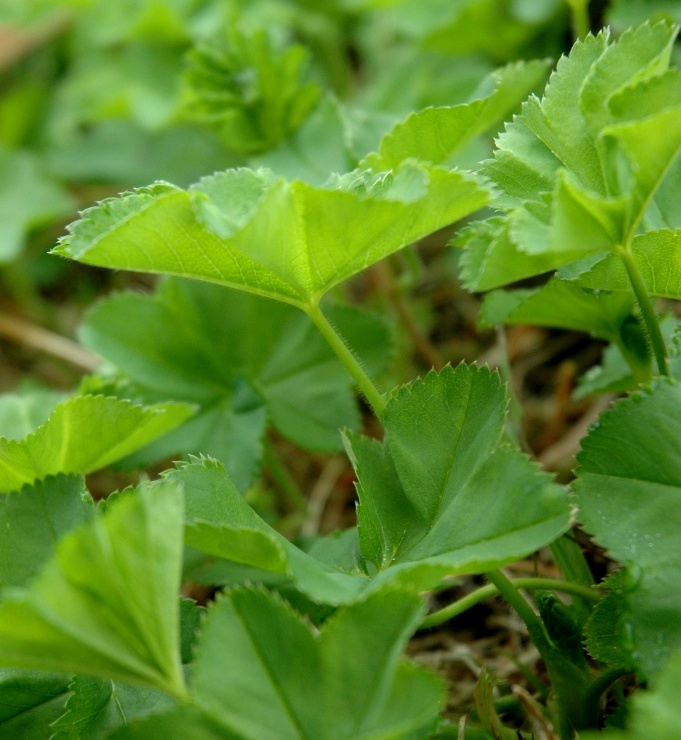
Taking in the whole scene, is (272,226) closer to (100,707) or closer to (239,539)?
(239,539)

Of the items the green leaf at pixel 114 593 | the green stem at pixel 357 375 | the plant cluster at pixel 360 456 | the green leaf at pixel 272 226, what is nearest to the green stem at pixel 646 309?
the plant cluster at pixel 360 456

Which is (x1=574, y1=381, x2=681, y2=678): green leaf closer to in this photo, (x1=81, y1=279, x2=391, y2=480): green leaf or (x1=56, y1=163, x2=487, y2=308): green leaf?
(x1=56, y1=163, x2=487, y2=308): green leaf

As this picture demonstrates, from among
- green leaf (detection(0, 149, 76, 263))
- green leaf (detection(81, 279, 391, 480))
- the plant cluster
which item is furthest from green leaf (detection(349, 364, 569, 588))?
green leaf (detection(0, 149, 76, 263))

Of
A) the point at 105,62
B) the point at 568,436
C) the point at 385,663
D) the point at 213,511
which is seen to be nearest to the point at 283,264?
the point at 213,511

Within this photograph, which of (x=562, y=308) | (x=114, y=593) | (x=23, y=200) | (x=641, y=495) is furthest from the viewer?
(x=23, y=200)

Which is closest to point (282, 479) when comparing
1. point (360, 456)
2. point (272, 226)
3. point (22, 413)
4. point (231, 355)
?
point (231, 355)

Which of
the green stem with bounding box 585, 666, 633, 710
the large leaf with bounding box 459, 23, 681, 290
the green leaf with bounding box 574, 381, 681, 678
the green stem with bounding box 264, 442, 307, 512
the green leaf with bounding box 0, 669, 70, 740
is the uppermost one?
the large leaf with bounding box 459, 23, 681, 290

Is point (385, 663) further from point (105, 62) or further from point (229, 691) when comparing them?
point (105, 62)
